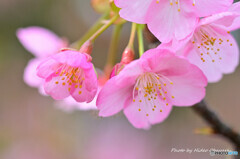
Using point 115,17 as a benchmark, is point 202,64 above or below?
below

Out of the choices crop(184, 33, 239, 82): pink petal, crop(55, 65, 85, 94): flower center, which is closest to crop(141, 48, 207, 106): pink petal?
crop(184, 33, 239, 82): pink petal

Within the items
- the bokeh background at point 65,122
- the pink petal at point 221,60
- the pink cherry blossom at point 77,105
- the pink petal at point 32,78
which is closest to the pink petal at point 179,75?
the pink petal at point 221,60

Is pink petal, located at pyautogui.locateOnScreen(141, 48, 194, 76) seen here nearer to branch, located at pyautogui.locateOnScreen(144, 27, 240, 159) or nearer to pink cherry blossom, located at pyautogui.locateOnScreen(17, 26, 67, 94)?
branch, located at pyautogui.locateOnScreen(144, 27, 240, 159)

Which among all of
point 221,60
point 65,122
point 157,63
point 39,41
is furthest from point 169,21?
point 65,122

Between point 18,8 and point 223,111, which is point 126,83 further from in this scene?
point 18,8

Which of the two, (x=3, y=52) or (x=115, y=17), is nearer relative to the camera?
(x=115, y=17)

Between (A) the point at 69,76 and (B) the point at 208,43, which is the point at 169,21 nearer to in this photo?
(B) the point at 208,43

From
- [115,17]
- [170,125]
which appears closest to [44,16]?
[170,125]
